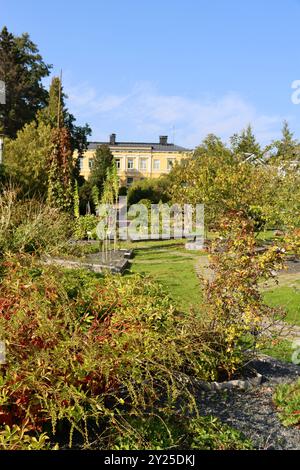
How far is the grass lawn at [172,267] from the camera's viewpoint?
8934mm

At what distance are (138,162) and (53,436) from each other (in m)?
55.8

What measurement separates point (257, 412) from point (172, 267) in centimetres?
869

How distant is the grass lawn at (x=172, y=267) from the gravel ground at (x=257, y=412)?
90.8 inches

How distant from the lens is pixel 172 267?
12594mm

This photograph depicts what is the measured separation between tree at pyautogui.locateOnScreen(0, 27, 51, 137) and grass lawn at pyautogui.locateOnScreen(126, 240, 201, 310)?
54.4 feet

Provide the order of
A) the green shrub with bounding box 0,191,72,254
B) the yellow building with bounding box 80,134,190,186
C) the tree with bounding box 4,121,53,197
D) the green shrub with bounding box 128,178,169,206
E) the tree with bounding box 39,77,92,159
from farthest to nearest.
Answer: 1. the yellow building with bounding box 80,134,190,186
2. the green shrub with bounding box 128,178,169,206
3. the tree with bounding box 39,77,92,159
4. the tree with bounding box 4,121,53,197
5. the green shrub with bounding box 0,191,72,254

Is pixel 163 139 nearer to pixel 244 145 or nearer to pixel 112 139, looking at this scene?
pixel 112 139

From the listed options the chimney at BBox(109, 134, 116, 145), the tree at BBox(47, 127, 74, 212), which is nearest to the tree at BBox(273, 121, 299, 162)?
the tree at BBox(47, 127, 74, 212)

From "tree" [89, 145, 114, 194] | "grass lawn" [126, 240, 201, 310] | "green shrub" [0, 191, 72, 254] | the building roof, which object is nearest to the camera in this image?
"green shrub" [0, 191, 72, 254]

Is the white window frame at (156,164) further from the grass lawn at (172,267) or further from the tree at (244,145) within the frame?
the grass lawn at (172,267)

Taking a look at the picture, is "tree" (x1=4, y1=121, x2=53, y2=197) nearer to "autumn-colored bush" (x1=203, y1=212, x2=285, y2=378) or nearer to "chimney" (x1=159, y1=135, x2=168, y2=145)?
"autumn-colored bush" (x1=203, y1=212, x2=285, y2=378)

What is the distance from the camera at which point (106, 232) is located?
14930mm

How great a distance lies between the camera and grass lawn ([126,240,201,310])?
8.93 m
